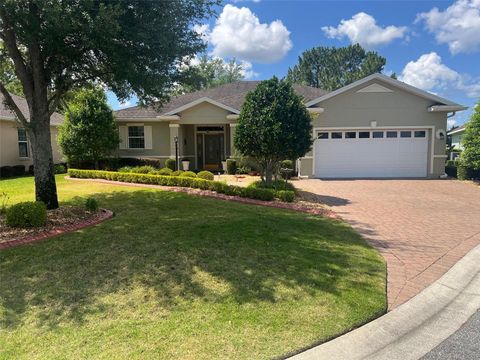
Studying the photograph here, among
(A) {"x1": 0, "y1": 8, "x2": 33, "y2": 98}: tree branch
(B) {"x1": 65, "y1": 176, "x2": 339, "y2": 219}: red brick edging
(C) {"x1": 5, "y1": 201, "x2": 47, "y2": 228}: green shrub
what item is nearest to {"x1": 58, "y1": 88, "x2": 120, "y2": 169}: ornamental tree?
(B) {"x1": 65, "y1": 176, "x2": 339, "y2": 219}: red brick edging

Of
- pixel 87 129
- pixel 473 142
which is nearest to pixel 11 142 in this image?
pixel 87 129

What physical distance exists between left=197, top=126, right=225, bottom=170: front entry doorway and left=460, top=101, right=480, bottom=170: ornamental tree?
1280 cm

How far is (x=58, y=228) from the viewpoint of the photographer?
7066 mm

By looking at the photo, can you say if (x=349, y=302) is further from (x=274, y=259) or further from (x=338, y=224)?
(x=338, y=224)

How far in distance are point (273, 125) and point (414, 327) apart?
8362 millimetres

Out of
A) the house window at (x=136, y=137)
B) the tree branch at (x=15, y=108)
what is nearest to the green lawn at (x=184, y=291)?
the tree branch at (x=15, y=108)

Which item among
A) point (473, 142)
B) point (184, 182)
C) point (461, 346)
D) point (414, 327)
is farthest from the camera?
point (473, 142)

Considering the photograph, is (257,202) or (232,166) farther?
(232,166)

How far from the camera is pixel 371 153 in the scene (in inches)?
698

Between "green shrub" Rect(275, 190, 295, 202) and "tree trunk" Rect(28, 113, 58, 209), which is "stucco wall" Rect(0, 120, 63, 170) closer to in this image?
"tree trunk" Rect(28, 113, 58, 209)

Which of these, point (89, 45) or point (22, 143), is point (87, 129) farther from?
point (89, 45)

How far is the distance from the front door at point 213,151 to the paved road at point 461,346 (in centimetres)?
1816

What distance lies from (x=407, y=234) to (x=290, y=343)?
5145 millimetres

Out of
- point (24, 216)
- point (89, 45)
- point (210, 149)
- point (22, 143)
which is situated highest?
point (89, 45)
